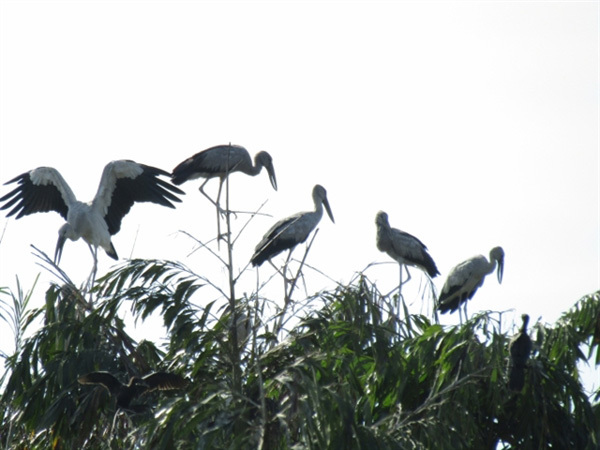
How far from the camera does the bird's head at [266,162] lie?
13906 millimetres

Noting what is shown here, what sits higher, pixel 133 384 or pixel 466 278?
pixel 466 278

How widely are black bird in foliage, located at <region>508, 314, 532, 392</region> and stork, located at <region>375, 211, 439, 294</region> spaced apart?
326 inches

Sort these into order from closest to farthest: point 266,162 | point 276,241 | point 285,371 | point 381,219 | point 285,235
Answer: point 285,371, point 276,241, point 285,235, point 266,162, point 381,219

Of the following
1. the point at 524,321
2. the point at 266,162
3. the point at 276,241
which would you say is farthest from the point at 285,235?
the point at 524,321

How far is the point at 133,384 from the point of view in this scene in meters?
5.84

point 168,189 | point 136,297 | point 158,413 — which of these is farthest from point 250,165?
point 158,413

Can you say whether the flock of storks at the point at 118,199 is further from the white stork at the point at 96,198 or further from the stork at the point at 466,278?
the stork at the point at 466,278

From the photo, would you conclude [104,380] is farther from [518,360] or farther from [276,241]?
[276,241]

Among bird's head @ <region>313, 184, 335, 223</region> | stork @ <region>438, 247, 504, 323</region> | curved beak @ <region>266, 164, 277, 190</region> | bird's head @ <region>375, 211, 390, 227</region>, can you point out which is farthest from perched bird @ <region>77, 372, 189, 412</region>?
stork @ <region>438, 247, 504, 323</region>

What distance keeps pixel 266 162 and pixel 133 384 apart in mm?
8259

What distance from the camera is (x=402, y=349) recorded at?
679 centimetres

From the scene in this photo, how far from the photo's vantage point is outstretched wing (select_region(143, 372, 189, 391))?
5.78 meters

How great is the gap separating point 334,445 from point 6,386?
275 centimetres

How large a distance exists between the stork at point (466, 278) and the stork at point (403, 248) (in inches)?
28.7
